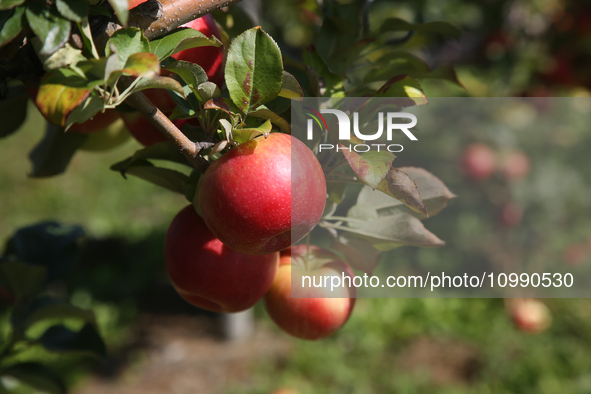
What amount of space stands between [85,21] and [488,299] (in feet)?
8.40

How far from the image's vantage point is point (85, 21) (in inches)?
15.3

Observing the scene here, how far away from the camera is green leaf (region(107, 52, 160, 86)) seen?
33cm

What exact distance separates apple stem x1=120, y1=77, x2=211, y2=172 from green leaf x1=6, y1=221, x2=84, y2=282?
1.77ft

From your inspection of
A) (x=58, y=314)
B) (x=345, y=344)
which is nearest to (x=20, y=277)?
(x=58, y=314)

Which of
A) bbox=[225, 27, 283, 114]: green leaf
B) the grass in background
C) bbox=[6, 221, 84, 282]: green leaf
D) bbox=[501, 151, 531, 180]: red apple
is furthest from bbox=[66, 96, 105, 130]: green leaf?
the grass in background

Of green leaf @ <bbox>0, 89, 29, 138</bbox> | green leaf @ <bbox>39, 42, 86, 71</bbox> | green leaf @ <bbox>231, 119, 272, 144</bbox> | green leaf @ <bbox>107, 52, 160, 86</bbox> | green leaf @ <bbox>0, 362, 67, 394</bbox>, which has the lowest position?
green leaf @ <bbox>0, 362, 67, 394</bbox>

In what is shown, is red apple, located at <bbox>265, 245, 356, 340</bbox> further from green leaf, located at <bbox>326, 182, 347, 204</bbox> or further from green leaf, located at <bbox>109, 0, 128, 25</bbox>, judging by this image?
green leaf, located at <bbox>109, 0, 128, 25</bbox>

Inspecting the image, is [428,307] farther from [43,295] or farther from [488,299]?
[43,295]

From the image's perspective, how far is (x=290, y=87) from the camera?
0.45 m

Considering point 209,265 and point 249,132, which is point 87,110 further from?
point 209,265

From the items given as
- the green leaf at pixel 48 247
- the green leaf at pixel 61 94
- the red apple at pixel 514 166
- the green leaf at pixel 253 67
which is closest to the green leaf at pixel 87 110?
the green leaf at pixel 61 94

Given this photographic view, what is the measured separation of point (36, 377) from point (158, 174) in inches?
18.2

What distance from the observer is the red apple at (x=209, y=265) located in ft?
1.82

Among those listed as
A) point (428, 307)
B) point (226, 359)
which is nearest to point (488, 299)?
point (428, 307)
